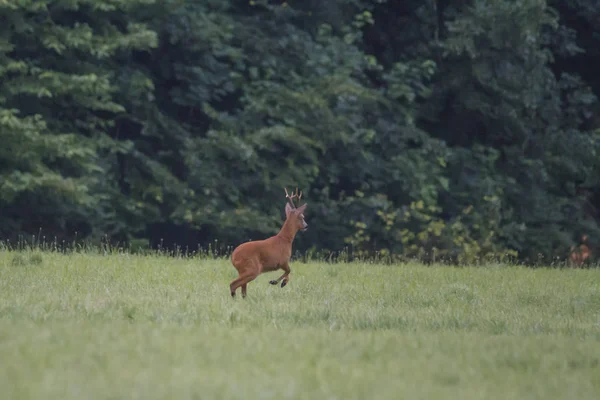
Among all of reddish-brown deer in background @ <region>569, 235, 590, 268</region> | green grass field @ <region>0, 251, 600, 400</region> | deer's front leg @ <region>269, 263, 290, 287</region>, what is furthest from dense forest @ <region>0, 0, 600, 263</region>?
deer's front leg @ <region>269, 263, 290, 287</region>

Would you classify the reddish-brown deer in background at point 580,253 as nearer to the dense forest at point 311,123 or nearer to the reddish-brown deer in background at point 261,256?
the dense forest at point 311,123

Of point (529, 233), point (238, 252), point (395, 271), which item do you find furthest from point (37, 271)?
point (529, 233)

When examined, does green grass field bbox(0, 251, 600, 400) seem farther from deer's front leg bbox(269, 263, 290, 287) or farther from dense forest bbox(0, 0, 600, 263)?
dense forest bbox(0, 0, 600, 263)

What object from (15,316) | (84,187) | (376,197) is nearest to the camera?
(15,316)

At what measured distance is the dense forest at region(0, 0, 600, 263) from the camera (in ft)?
70.3

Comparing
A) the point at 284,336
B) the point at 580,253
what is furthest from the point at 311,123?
the point at 284,336

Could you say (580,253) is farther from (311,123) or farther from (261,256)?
(261,256)

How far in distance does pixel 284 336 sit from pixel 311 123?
52.4 ft

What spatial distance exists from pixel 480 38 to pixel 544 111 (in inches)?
102

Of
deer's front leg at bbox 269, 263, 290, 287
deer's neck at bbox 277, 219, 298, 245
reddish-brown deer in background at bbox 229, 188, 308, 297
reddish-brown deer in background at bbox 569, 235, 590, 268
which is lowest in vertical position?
reddish-brown deer in background at bbox 569, 235, 590, 268

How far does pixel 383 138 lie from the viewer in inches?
989

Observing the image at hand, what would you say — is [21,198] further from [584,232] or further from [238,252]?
[584,232]

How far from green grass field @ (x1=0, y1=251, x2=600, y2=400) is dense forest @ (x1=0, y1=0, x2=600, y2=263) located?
774 cm

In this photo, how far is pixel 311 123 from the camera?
23.9 m
